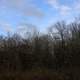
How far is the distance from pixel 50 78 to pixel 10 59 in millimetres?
10303

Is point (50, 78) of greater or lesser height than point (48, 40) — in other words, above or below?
below

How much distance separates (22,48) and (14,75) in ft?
37.8

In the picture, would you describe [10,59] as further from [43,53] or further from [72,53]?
[72,53]

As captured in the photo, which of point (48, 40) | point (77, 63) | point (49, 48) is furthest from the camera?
point (48, 40)

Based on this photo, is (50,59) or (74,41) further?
(74,41)

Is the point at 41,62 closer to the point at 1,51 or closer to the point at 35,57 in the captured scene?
the point at 35,57

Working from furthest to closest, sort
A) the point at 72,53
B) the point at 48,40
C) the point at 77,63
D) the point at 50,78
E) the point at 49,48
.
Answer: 1. the point at 48,40
2. the point at 49,48
3. the point at 72,53
4. the point at 77,63
5. the point at 50,78

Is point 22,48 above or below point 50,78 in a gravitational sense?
above

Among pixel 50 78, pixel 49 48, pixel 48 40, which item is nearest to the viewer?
pixel 50 78

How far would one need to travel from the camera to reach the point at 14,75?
2188 cm

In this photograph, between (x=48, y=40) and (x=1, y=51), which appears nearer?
(x=1, y=51)

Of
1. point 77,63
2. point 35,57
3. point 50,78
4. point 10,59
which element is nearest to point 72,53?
point 77,63

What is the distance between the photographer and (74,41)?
36.1 metres

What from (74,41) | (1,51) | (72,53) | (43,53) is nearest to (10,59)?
(1,51)
